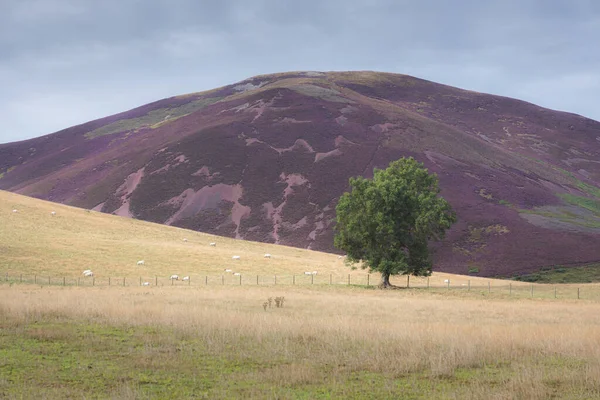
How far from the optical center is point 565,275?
81125mm

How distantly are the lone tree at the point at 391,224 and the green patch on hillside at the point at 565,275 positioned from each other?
102ft

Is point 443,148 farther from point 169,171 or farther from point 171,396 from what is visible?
point 171,396

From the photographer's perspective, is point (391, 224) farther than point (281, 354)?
Yes

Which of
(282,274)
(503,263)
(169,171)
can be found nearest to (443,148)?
(503,263)

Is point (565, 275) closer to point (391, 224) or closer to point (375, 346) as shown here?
point (391, 224)

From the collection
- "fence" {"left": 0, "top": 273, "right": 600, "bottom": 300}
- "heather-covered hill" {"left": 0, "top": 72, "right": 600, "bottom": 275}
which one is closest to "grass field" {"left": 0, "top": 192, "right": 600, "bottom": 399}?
"fence" {"left": 0, "top": 273, "right": 600, "bottom": 300}

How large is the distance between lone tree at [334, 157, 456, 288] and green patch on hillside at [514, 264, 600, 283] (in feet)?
102

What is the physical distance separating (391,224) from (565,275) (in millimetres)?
40981

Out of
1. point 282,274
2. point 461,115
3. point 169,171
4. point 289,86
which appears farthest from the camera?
point 461,115

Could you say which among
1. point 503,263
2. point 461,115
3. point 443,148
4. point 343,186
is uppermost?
point 461,115

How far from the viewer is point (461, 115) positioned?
7736 inches

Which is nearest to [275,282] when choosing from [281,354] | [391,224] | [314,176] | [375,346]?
[391,224]

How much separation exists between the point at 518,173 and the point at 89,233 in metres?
102

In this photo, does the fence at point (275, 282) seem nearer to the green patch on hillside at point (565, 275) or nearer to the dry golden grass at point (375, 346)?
the green patch on hillside at point (565, 275)
